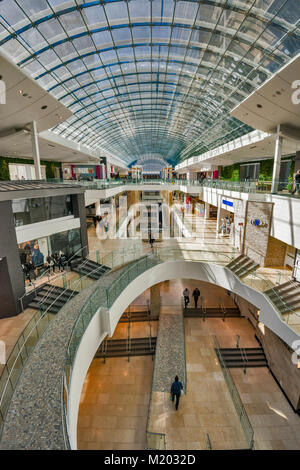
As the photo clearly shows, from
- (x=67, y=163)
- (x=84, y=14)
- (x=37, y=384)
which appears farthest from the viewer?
(x=67, y=163)

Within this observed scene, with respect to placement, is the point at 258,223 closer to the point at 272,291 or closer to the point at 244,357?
the point at 272,291

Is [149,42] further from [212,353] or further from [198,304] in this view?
[212,353]

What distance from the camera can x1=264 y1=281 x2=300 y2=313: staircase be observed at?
9.67 meters

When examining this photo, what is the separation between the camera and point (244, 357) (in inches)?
501

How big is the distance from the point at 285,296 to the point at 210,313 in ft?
22.7

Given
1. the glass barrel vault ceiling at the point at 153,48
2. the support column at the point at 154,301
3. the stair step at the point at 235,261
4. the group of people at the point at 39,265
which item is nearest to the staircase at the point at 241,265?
the stair step at the point at 235,261

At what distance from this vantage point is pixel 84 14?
1283 centimetres

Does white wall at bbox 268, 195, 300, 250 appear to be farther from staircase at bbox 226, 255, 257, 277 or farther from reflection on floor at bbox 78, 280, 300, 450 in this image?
reflection on floor at bbox 78, 280, 300, 450

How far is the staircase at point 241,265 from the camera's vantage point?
13.1 metres

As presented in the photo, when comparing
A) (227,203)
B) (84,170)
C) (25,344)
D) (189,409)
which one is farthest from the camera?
(84,170)

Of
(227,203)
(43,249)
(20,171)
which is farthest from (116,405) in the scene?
(20,171)

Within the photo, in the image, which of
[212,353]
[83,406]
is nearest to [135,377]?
[83,406]

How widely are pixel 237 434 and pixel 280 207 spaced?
9884mm

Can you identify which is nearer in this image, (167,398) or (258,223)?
(167,398)
